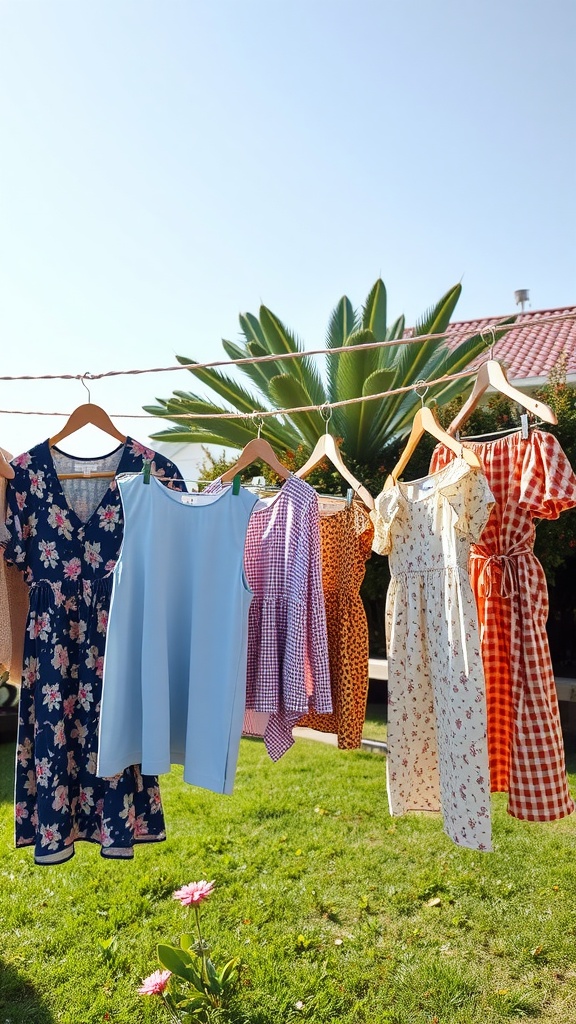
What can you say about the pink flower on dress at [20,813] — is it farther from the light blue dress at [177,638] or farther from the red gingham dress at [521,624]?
the red gingham dress at [521,624]

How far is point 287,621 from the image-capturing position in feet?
7.46

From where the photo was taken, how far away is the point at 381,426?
6.67 metres

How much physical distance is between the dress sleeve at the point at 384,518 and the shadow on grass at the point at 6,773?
3.81m

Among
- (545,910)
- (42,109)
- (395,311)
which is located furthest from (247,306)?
(545,910)

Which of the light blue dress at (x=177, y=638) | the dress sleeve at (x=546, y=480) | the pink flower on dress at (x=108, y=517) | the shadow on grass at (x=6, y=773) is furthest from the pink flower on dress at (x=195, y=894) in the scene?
the shadow on grass at (x=6, y=773)

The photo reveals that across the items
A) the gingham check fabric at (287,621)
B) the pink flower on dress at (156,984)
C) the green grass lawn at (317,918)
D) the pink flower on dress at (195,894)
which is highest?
the gingham check fabric at (287,621)

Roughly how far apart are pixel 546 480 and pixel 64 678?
62.7 inches

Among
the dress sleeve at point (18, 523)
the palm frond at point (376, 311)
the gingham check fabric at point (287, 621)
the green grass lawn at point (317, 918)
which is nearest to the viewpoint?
the dress sleeve at point (18, 523)

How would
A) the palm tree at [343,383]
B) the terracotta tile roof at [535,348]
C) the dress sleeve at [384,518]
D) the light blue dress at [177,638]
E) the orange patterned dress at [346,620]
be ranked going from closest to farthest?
the light blue dress at [177,638]
the dress sleeve at [384,518]
the orange patterned dress at [346,620]
the palm tree at [343,383]
the terracotta tile roof at [535,348]

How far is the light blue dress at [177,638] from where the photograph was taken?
2.00 meters

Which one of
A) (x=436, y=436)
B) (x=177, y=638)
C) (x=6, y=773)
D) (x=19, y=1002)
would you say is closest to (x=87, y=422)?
(x=177, y=638)

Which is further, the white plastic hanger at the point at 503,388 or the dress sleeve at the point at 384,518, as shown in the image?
the dress sleeve at the point at 384,518

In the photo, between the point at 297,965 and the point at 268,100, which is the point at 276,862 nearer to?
the point at 297,965

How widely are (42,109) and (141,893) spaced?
3.94 meters
